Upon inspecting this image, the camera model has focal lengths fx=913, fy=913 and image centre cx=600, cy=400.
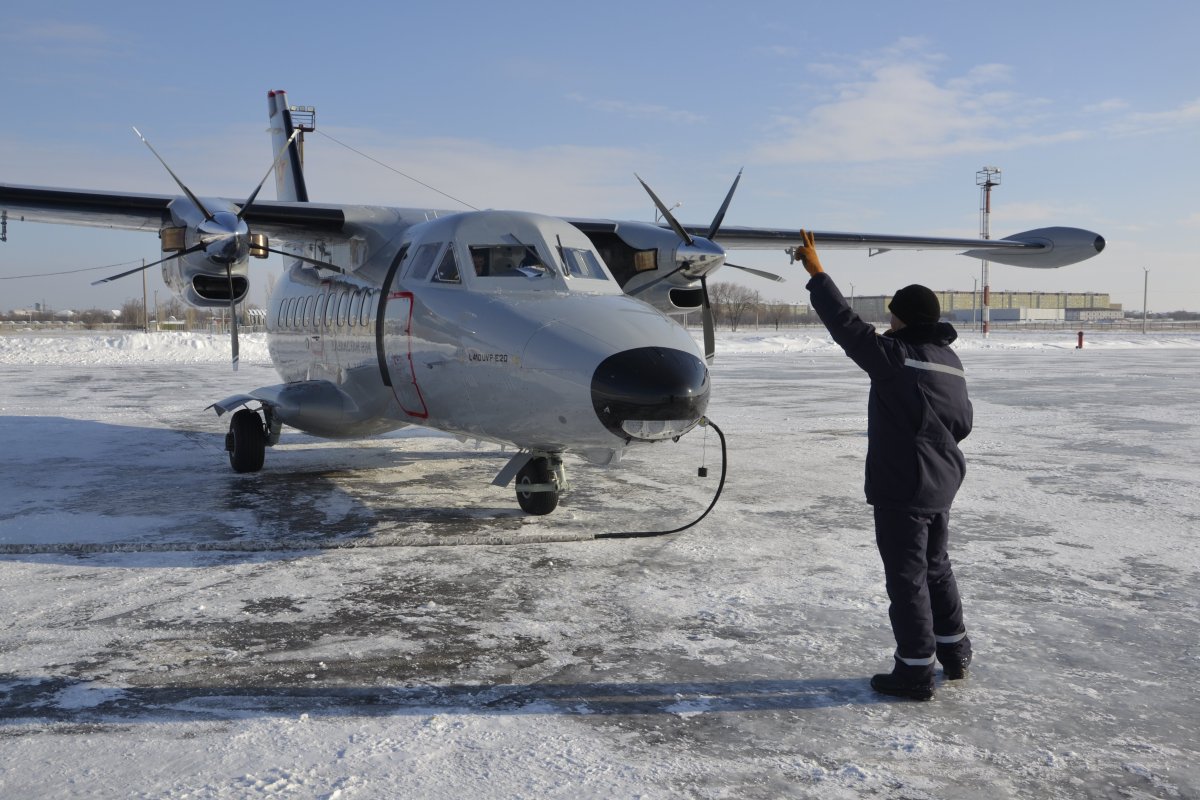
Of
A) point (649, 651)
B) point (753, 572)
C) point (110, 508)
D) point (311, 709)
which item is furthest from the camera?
point (110, 508)

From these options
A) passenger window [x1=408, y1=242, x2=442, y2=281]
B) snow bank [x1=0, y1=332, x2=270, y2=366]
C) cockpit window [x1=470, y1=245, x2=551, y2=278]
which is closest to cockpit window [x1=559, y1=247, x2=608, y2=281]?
cockpit window [x1=470, y1=245, x2=551, y2=278]

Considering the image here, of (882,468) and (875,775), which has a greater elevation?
(882,468)

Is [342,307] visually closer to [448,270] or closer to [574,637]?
[448,270]

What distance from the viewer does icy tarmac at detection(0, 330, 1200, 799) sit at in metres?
3.34

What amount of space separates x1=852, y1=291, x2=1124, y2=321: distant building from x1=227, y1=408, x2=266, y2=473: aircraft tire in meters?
119

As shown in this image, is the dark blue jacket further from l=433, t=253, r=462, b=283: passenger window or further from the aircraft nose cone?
l=433, t=253, r=462, b=283: passenger window

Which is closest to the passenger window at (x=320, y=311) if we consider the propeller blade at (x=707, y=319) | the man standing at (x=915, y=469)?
the propeller blade at (x=707, y=319)

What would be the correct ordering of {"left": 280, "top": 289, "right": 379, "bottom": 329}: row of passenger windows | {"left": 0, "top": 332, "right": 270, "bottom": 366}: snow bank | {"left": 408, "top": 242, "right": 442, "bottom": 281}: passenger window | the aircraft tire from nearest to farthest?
{"left": 408, "top": 242, "right": 442, "bottom": 281}: passenger window < {"left": 280, "top": 289, "right": 379, "bottom": 329}: row of passenger windows < the aircraft tire < {"left": 0, "top": 332, "right": 270, "bottom": 366}: snow bank

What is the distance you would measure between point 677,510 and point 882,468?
4.12 meters

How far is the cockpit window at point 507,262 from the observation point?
24.8 feet

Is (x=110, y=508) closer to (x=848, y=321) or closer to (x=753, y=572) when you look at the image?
(x=753, y=572)

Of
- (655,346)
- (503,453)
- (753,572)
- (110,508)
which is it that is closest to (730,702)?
(753,572)

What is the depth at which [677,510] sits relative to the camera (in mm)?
8195

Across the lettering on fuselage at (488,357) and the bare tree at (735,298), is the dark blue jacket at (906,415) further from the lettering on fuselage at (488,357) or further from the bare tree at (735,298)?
the bare tree at (735,298)
